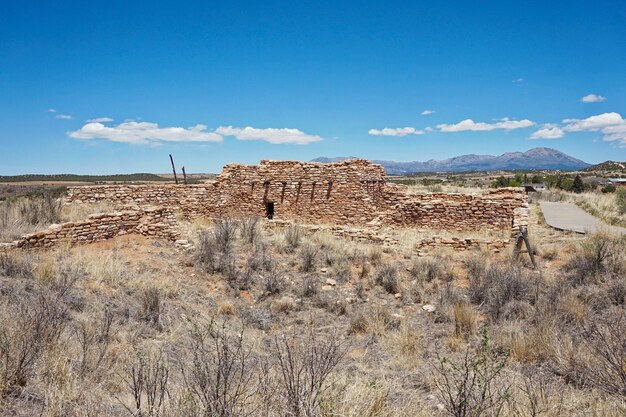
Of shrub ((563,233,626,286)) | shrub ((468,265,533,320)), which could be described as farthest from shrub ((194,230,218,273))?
shrub ((563,233,626,286))

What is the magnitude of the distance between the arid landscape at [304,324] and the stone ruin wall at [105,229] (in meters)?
0.10

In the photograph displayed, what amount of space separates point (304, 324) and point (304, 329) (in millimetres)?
216

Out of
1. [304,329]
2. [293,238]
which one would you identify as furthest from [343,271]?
[304,329]

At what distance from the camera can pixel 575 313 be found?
6.57 m

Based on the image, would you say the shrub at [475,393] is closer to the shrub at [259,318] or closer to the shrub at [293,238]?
the shrub at [259,318]

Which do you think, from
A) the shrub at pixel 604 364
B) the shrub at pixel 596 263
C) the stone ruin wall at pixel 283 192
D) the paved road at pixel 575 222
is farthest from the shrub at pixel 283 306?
the paved road at pixel 575 222

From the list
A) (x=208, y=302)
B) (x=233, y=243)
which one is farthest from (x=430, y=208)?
(x=208, y=302)

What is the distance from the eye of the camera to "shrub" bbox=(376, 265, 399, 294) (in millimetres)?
8727

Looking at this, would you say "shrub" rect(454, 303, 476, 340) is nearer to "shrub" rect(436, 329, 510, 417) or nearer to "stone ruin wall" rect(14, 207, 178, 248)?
"shrub" rect(436, 329, 510, 417)

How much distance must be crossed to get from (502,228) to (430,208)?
2.64 meters

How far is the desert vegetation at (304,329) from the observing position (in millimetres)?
3562

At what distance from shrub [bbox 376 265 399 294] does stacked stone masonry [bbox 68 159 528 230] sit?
592 centimetres

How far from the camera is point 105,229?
34.4 ft

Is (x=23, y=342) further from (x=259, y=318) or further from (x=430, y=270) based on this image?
(x=430, y=270)
